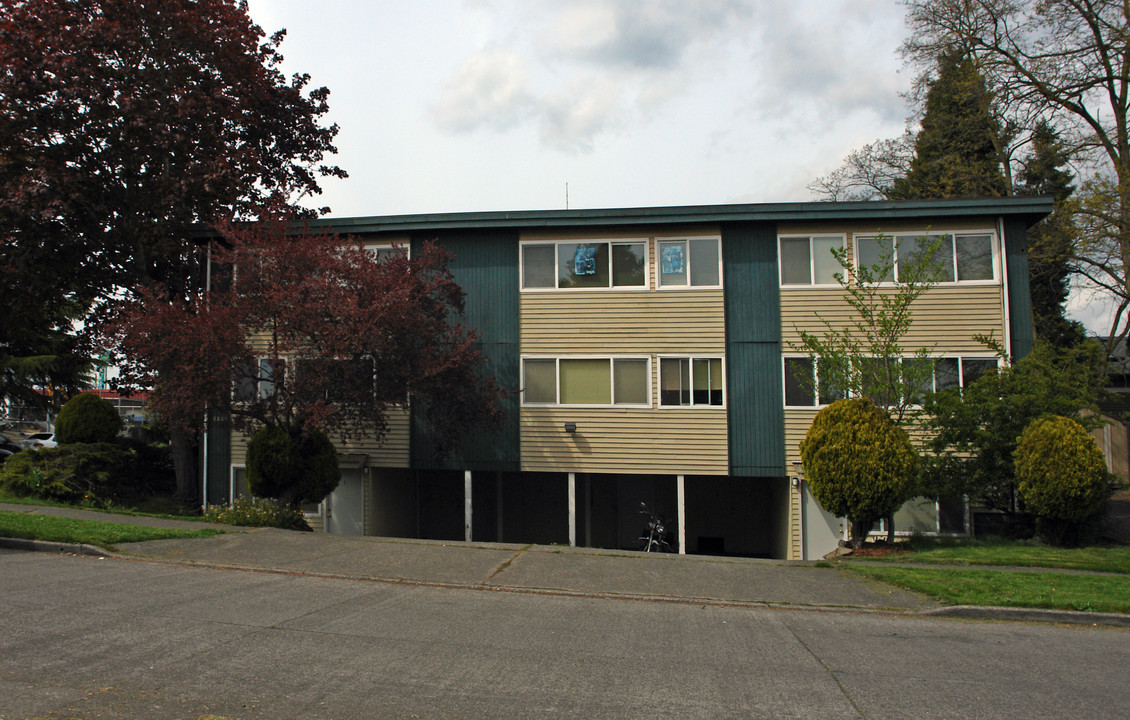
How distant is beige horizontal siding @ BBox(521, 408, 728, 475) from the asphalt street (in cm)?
846

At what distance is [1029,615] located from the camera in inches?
340

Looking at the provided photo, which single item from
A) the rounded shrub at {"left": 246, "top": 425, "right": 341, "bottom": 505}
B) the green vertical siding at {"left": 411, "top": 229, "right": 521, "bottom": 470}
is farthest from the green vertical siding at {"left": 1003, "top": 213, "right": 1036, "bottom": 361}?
the rounded shrub at {"left": 246, "top": 425, "right": 341, "bottom": 505}

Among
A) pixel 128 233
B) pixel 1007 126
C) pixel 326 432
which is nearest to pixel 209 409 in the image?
pixel 326 432

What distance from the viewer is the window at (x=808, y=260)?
17812 millimetres

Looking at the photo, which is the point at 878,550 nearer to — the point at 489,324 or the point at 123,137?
the point at 489,324

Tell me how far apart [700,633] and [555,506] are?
15743 millimetres

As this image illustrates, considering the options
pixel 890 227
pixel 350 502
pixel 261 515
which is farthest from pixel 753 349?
pixel 261 515

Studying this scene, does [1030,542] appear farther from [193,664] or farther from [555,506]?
[193,664]

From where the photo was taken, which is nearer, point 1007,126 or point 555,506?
point 555,506

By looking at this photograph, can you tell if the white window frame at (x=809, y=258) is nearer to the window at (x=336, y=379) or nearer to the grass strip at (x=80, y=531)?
the window at (x=336, y=379)

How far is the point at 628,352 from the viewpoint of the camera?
1817 centimetres

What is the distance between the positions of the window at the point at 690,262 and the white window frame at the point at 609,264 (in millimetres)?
319

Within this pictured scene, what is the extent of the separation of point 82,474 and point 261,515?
579cm

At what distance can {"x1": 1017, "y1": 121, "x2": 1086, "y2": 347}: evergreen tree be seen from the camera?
24.4 metres
